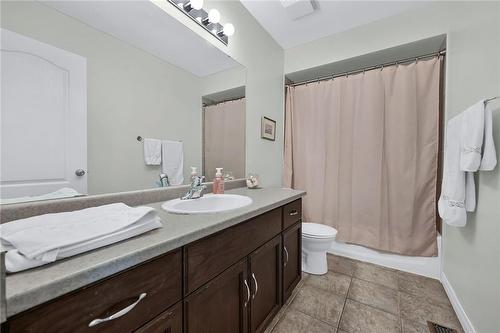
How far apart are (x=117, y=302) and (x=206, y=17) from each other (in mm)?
1660

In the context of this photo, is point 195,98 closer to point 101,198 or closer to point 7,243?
point 101,198

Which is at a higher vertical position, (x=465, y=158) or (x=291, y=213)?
(x=465, y=158)

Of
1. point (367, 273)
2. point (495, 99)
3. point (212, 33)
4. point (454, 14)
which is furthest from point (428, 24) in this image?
point (367, 273)

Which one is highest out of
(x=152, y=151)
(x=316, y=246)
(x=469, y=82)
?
(x=469, y=82)

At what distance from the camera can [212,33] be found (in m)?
1.47

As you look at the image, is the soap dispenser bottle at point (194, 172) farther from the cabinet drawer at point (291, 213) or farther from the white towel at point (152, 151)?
the cabinet drawer at point (291, 213)

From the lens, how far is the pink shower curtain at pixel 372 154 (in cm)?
184

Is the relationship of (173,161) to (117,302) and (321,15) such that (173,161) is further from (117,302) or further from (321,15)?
(321,15)

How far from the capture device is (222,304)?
862mm

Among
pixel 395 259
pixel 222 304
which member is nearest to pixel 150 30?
pixel 222 304

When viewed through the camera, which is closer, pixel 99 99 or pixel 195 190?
pixel 99 99

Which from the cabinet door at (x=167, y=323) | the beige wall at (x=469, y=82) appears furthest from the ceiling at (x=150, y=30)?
the beige wall at (x=469, y=82)

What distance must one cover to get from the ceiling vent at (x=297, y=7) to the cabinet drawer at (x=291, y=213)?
1.66 m

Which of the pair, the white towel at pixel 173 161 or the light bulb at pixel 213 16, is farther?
the light bulb at pixel 213 16
